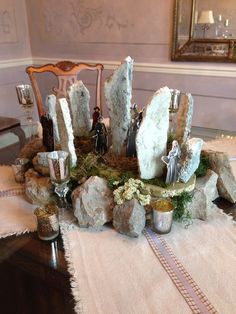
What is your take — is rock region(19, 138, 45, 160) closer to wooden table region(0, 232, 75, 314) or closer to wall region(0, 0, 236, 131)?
wooden table region(0, 232, 75, 314)

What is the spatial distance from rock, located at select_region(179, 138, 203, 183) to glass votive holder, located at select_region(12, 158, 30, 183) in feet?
1.96

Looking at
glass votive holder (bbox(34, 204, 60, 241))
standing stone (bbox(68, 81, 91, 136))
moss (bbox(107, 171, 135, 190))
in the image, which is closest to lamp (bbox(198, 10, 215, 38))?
standing stone (bbox(68, 81, 91, 136))

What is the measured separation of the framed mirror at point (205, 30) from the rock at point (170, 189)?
1.55m

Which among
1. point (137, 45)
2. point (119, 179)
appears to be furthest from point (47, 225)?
point (137, 45)

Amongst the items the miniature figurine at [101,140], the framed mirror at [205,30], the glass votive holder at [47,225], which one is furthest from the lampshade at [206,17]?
the glass votive holder at [47,225]

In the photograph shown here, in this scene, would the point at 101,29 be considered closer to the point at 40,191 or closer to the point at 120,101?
the point at 120,101

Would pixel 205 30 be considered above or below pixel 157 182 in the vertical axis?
above

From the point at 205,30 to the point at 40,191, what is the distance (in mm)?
1774

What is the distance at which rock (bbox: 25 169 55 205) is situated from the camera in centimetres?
100

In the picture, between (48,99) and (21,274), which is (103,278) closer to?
(21,274)

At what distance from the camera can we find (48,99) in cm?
113

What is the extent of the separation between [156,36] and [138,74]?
350 mm

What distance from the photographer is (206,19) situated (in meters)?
2.14

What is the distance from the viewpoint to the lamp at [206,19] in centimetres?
212
